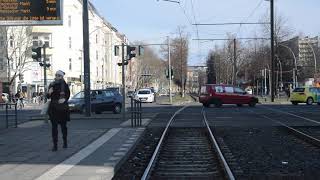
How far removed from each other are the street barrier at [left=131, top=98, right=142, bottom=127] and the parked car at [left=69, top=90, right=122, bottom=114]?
1098 centimetres

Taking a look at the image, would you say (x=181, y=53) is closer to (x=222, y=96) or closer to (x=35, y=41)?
(x=35, y=41)

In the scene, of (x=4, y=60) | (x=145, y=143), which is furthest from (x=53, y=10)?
(x=4, y=60)

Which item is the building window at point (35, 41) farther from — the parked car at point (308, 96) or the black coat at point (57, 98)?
the black coat at point (57, 98)

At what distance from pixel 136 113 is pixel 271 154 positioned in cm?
969

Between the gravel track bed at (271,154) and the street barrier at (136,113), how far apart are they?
325 cm

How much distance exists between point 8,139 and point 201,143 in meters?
5.55

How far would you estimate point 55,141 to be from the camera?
13.8 meters

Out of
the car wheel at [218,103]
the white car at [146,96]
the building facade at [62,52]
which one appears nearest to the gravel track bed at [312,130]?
the car wheel at [218,103]

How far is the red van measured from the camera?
4519 cm

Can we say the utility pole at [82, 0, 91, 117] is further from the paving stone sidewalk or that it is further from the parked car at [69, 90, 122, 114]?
the paving stone sidewalk

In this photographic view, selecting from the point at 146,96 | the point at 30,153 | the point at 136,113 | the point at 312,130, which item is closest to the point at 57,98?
the point at 30,153

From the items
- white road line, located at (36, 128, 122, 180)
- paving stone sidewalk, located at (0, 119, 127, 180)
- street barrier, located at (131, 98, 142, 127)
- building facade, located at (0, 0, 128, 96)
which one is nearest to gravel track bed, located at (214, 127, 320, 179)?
white road line, located at (36, 128, 122, 180)

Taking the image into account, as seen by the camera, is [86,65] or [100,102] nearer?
[86,65]

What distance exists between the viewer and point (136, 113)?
23062mm
